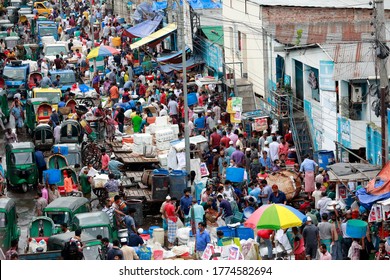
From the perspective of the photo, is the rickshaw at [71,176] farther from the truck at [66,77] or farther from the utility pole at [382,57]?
the truck at [66,77]

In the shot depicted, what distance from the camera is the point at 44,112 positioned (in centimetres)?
3903

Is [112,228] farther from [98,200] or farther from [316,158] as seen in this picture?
[316,158]

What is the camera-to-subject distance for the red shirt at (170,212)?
1043 inches

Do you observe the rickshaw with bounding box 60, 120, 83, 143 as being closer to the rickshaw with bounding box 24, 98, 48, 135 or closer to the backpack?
the rickshaw with bounding box 24, 98, 48, 135

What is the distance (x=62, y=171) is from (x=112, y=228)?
5.59 metres

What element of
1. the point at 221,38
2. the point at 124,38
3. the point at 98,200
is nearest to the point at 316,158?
the point at 98,200

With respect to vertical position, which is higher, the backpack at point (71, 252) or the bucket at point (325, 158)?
the backpack at point (71, 252)

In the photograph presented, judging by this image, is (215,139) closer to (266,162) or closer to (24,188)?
(266,162)

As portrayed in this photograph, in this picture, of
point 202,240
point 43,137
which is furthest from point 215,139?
point 202,240

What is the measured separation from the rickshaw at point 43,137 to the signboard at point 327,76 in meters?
8.62

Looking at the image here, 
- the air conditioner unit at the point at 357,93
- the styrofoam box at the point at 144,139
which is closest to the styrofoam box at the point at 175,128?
the styrofoam box at the point at 144,139

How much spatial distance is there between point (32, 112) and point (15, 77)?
7.76 metres

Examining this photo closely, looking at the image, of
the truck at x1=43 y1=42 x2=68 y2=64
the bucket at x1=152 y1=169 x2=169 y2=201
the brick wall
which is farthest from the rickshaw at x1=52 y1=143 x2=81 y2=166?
the truck at x1=43 y1=42 x2=68 y2=64

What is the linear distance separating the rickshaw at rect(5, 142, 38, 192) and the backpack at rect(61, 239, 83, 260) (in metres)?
10.0
